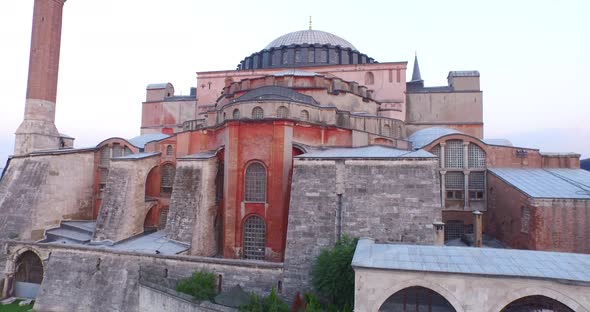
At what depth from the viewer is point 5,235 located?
16.1 m

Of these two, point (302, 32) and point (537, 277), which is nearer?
point (537, 277)

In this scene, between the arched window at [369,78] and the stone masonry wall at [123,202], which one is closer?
the stone masonry wall at [123,202]

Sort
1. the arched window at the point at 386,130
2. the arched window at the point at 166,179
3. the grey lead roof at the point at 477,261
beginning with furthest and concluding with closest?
the arched window at the point at 386,130 < the arched window at the point at 166,179 < the grey lead roof at the point at 477,261

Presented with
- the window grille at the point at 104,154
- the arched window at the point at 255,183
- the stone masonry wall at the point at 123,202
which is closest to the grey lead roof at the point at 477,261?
the arched window at the point at 255,183

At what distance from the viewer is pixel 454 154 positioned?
15984mm

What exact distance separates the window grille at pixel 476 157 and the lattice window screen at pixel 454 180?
0.65 m

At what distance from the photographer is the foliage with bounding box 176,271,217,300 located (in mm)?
11500

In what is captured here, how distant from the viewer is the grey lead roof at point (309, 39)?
89.5 ft

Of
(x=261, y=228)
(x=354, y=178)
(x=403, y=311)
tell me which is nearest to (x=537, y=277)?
(x=403, y=311)

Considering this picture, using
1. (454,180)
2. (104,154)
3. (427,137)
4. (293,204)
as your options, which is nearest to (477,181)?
(454,180)

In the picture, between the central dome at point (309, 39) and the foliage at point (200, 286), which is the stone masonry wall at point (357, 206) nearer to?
the foliage at point (200, 286)

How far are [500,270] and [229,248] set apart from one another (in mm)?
9737

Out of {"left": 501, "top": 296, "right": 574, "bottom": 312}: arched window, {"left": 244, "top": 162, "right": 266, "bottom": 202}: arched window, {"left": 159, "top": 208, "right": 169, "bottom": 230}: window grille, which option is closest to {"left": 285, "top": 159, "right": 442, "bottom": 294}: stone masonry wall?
{"left": 244, "top": 162, "right": 266, "bottom": 202}: arched window

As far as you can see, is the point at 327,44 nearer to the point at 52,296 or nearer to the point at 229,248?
the point at 229,248
